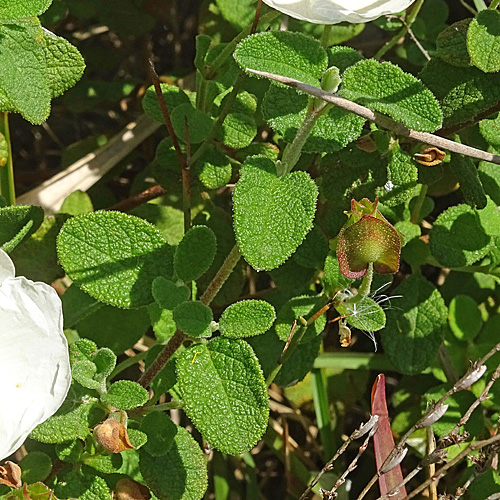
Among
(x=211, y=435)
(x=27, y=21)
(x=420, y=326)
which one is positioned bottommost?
(x=420, y=326)

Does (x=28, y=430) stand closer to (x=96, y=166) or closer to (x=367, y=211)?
(x=367, y=211)

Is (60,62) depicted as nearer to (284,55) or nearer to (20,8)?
(20,8)

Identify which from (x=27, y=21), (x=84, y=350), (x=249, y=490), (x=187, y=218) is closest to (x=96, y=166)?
(x=187, y=218)

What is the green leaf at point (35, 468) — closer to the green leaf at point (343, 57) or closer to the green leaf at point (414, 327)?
the green leaf at point (414, 327)

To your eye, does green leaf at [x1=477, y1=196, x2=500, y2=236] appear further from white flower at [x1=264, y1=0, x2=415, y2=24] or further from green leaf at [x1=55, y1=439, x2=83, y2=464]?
green leaf at [x1=55, y1=439, x2=83, y2=464]

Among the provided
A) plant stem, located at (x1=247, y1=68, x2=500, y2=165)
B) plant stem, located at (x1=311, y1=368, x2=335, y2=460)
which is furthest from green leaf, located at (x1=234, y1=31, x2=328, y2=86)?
plant stem, located at (x1=311, y1=368, x2=335, y2=460)

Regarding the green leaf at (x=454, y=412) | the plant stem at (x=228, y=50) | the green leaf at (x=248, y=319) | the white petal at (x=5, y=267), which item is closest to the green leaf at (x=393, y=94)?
the plant stem at (x=228, y=50)
